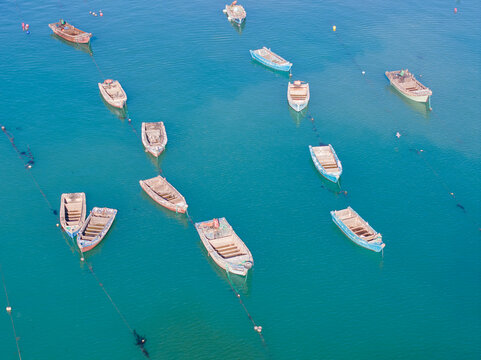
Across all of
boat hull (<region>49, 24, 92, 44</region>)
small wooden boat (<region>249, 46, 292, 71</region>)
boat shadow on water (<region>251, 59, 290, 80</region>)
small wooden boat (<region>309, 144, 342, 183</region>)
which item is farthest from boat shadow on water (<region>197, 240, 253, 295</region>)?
boat hull (<region>49, 24, 92, 44</region>)

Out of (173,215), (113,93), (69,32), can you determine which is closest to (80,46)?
(69,32)

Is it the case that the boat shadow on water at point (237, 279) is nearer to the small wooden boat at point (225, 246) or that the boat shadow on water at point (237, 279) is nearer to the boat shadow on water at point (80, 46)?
the small wooden boat at point (225, 246)

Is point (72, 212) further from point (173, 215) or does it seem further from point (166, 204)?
point (173, 215)

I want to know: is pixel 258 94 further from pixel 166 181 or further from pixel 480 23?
pixel 480 23

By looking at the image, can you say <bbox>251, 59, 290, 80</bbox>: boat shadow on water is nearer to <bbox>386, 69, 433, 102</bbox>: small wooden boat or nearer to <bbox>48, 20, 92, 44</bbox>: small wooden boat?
<bbox>386, 69, 433, 102</bbox>: small wooden boat

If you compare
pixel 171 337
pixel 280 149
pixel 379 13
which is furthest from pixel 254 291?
pixel 379 13

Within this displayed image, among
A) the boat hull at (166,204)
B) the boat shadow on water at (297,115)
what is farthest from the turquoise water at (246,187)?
the boat shadow on water at (297,115)
